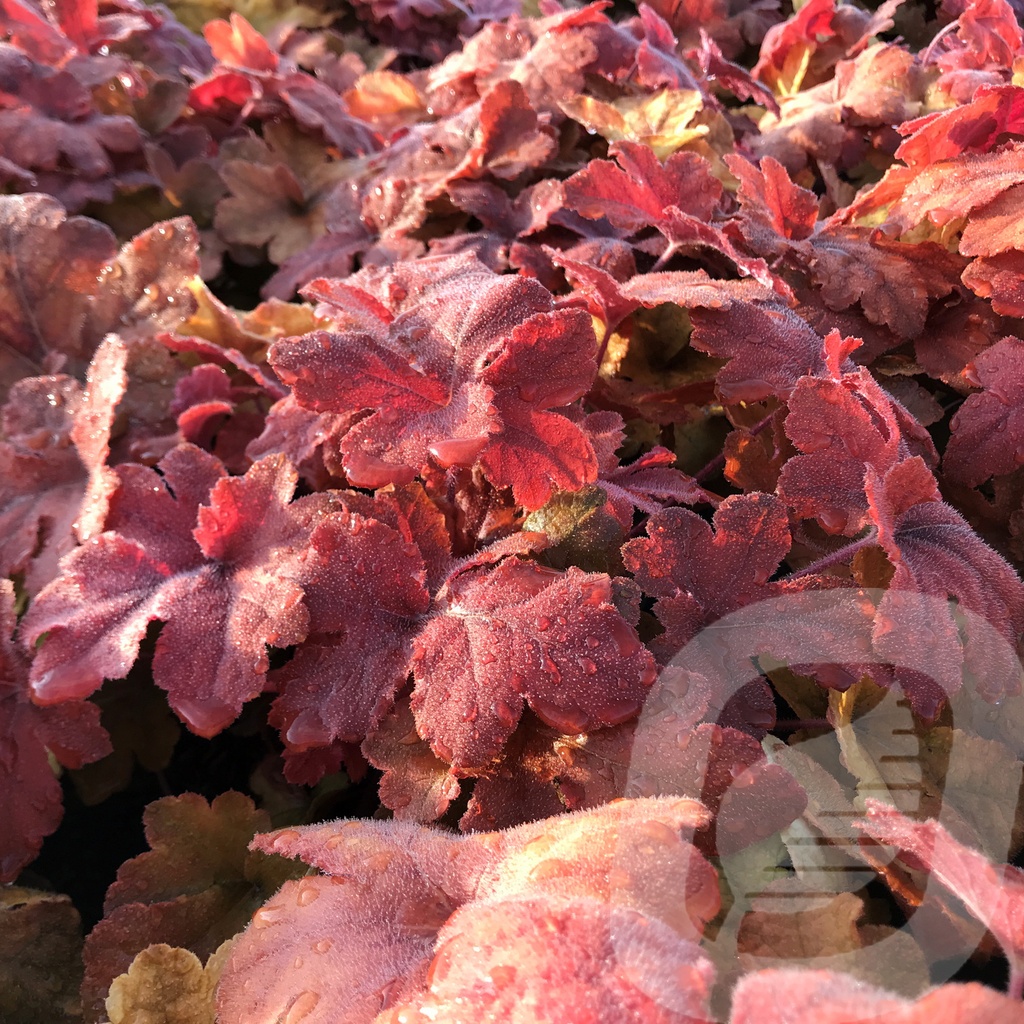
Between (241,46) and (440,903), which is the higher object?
(241,46)

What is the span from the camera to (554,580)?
26.0 inches

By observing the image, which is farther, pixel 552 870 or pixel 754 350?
pixel 754 350

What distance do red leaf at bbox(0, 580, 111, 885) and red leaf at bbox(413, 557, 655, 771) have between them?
362 millimetres

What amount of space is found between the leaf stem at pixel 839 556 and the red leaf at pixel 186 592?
0.40 m

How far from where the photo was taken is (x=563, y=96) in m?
1.16

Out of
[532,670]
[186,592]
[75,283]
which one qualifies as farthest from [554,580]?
[75,283]

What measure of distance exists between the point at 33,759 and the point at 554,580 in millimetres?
518

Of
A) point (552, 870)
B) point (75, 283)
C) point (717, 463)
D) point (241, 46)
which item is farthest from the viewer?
point (241, 46)

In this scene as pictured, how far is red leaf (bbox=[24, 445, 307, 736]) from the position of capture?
0.72 metres

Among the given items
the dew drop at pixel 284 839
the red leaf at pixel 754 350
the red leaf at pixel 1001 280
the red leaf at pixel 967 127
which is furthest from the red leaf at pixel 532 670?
the red leaf at pixel 967 127

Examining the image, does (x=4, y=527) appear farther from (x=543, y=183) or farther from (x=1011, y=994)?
(x=1011, y=994)

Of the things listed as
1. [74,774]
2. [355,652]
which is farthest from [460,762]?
[74,774]

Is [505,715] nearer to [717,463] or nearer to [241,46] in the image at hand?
[717,463]
